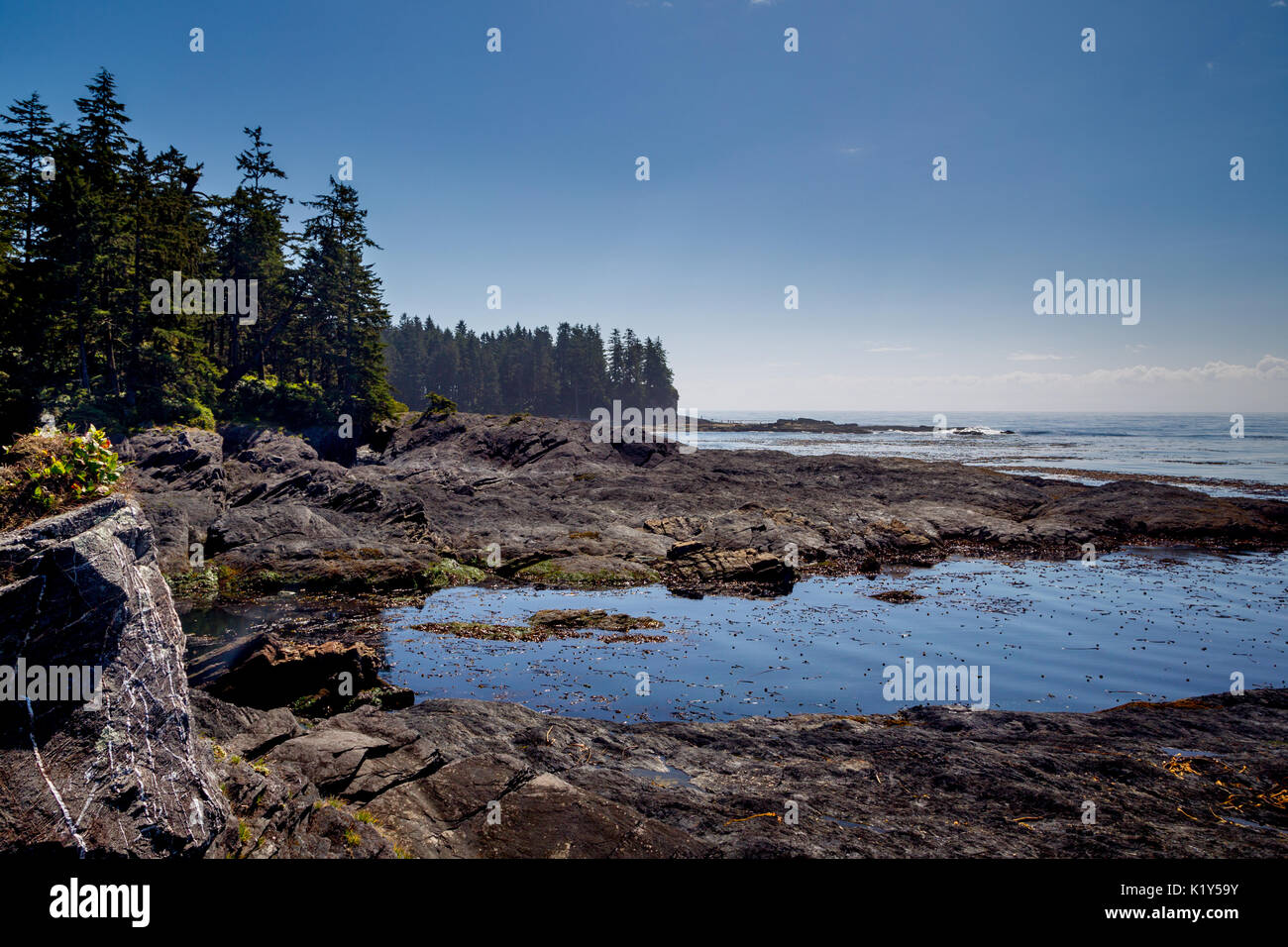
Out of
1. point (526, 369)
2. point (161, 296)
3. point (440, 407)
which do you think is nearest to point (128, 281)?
point (161, 296)

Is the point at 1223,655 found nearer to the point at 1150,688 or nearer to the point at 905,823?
the point at 1150,688

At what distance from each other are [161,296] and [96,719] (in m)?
52.8

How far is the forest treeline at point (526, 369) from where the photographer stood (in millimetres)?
151625

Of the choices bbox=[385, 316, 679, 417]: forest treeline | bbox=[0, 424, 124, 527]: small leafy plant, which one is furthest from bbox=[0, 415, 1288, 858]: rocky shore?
bbox=[385, 316, 679, 417]: forest treeline

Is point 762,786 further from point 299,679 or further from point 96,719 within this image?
point 299,679

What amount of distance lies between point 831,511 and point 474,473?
28889 millimetres

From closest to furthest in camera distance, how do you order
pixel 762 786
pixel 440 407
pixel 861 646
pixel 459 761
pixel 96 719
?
pixel 96 719, pixel 459 761, pixel 762 786, pixel 861 646, pixel 440 407

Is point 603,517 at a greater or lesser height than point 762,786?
greater

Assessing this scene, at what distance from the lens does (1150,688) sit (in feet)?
51.3

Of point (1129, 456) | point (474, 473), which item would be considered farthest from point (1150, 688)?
point (1129, 456)

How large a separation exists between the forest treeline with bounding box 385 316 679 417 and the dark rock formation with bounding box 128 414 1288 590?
99.2 m

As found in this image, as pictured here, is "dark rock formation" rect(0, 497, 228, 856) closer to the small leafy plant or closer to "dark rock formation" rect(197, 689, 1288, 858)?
the small leafy plant

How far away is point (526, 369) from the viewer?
6270 inches
